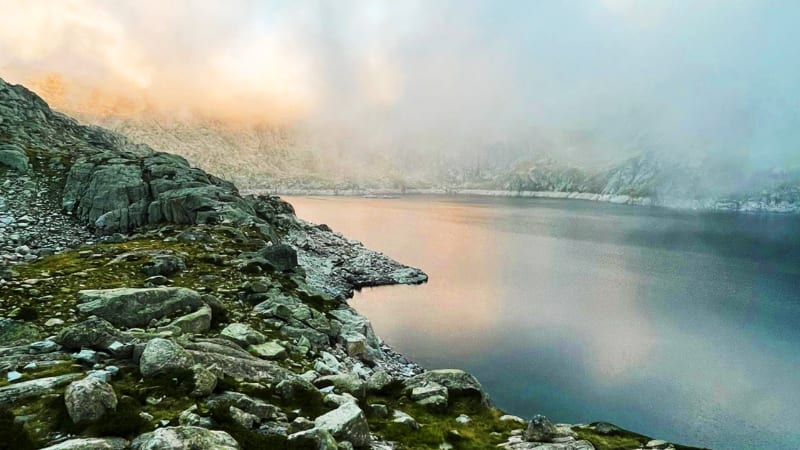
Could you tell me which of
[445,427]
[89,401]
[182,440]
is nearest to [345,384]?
[445,427]

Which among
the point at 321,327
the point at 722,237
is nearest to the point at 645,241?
the point at 722,237

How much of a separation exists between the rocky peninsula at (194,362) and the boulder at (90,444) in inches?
1.2

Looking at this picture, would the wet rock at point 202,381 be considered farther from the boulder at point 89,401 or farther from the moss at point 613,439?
the moss at point 613,439

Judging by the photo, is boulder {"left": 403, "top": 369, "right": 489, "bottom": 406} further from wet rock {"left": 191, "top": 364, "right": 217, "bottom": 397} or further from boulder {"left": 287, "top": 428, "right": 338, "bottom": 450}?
wet rock {"left": 191, "top": 364, "right": 217, "bottom": 397}

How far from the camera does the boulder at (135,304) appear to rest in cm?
1838

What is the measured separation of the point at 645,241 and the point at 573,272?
5391 centimetres

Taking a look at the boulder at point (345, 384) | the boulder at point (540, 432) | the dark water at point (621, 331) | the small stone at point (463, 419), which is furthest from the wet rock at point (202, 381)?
the dark water at point (621, 331)

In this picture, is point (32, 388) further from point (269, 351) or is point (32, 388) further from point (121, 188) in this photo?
point (121, 188)

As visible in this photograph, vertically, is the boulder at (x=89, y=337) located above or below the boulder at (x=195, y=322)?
above

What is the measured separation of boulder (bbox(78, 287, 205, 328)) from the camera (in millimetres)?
18375

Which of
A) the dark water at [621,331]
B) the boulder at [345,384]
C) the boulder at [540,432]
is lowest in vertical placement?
the dark water at [621,331]

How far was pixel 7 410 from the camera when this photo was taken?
9.81 m

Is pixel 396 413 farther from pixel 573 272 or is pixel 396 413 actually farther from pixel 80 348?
pixel 573 272

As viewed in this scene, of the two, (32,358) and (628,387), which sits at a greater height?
(32,358)
